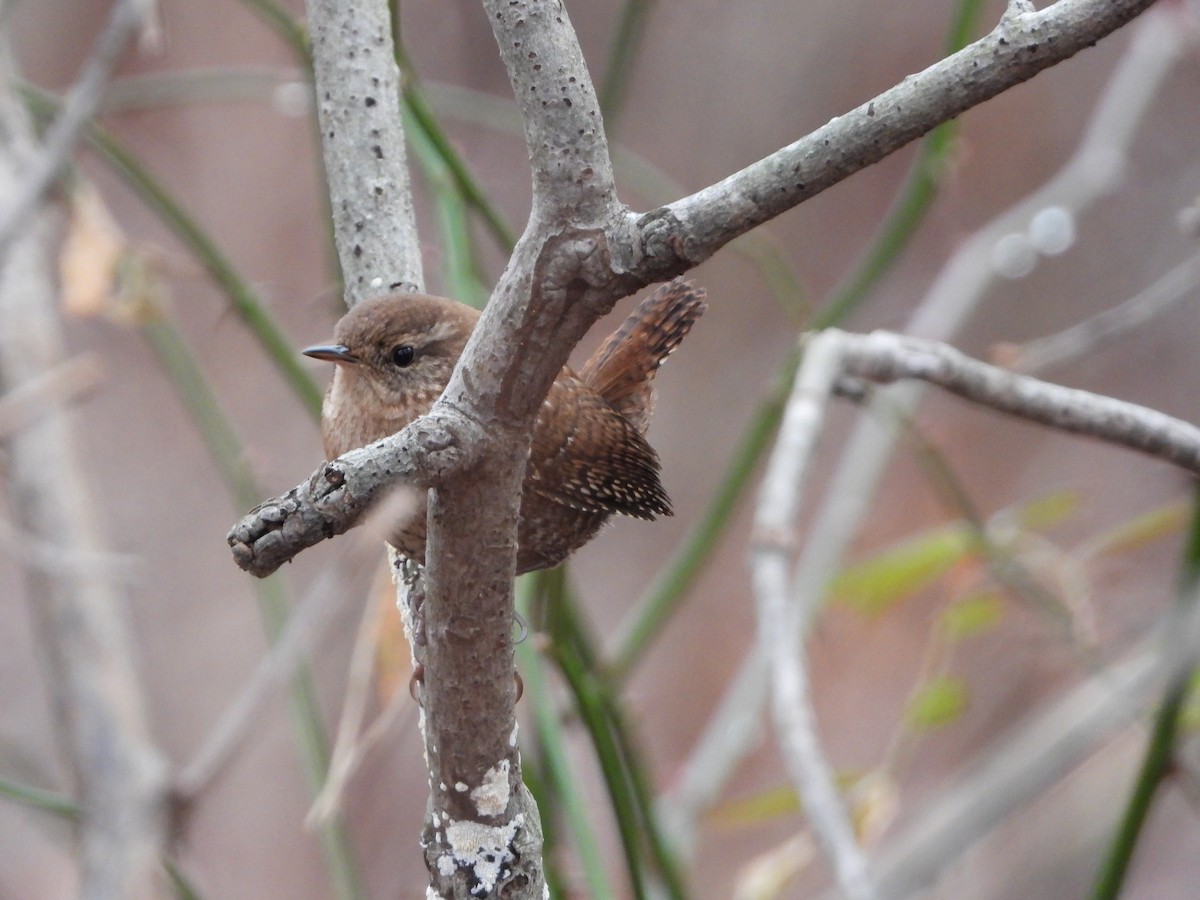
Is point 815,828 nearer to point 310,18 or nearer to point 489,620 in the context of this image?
point 489,620

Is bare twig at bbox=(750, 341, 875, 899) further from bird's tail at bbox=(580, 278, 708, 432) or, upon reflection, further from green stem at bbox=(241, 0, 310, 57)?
green stem at bbox=(241, 0, 310, 57)

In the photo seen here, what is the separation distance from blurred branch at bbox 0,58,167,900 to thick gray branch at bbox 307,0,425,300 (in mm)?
914

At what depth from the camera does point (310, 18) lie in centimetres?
179

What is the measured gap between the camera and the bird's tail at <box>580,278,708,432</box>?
246cm

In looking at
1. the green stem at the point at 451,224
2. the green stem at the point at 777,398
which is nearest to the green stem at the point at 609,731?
the green stem at the point at 777,398

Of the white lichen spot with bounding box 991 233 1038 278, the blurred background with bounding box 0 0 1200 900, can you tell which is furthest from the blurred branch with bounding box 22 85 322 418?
the blurred background with bounding box 0 0 1200 900

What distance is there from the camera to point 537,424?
5.93 ft

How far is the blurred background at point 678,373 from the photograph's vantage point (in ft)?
17.7

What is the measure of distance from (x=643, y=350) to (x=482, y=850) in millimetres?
1313

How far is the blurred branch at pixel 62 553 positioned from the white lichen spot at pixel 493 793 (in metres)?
1.24

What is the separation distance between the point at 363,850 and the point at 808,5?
420 centimetres

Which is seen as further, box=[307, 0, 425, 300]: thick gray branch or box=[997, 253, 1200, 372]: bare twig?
box=[997, 253, 1200, 372]: bare twig

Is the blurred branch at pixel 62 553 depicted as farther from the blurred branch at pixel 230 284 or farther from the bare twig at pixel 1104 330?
the bare twig at pixel 1104 330

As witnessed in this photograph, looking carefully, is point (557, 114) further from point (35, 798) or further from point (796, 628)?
point (35, 798)
